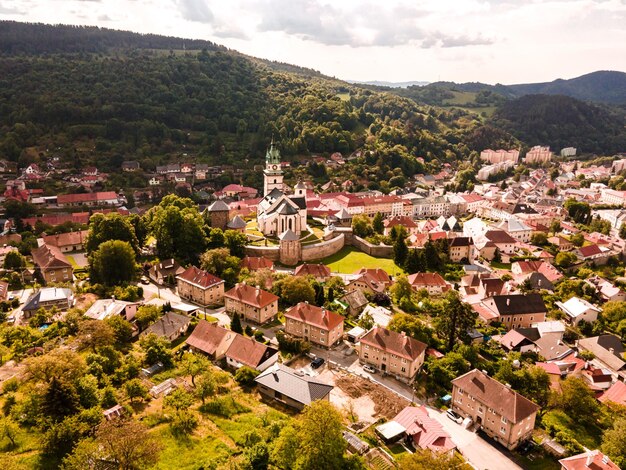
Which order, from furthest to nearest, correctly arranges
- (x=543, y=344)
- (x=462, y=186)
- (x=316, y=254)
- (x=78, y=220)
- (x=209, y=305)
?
(x=462, y=186), (x=78, y=220), (x=316, y=254), (x=209, y=305), (x=543, y=344)

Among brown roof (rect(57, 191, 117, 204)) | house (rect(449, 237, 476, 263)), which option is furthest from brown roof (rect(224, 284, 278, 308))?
brown roof (rect(57, 191, 117, 204))

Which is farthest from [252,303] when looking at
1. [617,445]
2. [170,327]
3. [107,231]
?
[617,445]

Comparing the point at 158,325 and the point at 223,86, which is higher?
the point at 223,86

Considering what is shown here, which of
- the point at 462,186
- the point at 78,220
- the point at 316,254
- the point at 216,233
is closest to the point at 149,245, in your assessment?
the point at 216,233

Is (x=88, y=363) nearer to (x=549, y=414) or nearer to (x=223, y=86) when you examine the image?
(x=549, y=414)

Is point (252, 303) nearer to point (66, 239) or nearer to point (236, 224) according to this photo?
point (236, 224)

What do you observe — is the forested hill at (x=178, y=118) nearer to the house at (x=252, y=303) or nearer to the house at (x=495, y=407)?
the house at (x=252, y=303)
